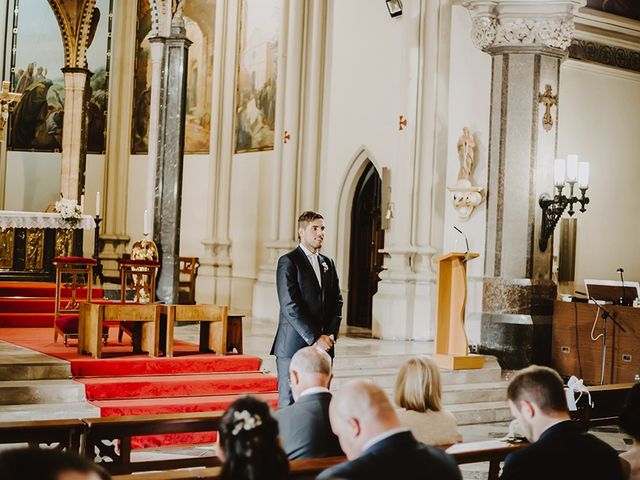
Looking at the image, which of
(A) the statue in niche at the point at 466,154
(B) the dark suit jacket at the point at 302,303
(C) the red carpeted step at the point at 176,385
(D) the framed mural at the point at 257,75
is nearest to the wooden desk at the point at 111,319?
(C) the red carpeted step at the point at 176,385

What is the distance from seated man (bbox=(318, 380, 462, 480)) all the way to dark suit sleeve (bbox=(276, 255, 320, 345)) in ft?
10.0

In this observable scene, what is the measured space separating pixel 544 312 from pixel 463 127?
237cm

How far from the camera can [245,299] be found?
1431 centimetres

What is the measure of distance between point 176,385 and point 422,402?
416cm

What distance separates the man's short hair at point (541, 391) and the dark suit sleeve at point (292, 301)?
2.76 m

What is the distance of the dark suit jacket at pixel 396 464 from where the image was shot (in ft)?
8.18

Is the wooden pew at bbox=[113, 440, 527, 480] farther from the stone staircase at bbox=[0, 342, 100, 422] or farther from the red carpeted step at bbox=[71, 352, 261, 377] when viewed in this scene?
the red carpeted step at bbox=[71, 352, 261, 377]

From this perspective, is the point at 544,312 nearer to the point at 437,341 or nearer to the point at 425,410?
the point at 437,341

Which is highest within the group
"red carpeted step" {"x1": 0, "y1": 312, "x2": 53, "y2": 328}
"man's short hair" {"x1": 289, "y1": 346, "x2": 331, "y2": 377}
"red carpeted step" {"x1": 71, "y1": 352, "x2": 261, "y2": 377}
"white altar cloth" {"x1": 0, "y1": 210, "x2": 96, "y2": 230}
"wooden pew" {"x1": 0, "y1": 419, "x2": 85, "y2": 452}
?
"white altar cloth" {"x1": 0, "y1": 210, "x2": 96, "y2": 230}

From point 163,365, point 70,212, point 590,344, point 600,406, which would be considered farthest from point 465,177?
point 70,212

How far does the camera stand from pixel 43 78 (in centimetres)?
1666

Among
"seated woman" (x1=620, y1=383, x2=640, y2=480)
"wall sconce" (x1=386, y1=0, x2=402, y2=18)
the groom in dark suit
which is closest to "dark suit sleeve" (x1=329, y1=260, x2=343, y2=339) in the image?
the groom in dark suit

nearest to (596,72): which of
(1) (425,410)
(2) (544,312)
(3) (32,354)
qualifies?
(2) (544,312)

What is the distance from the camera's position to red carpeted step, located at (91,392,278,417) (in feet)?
22.5
